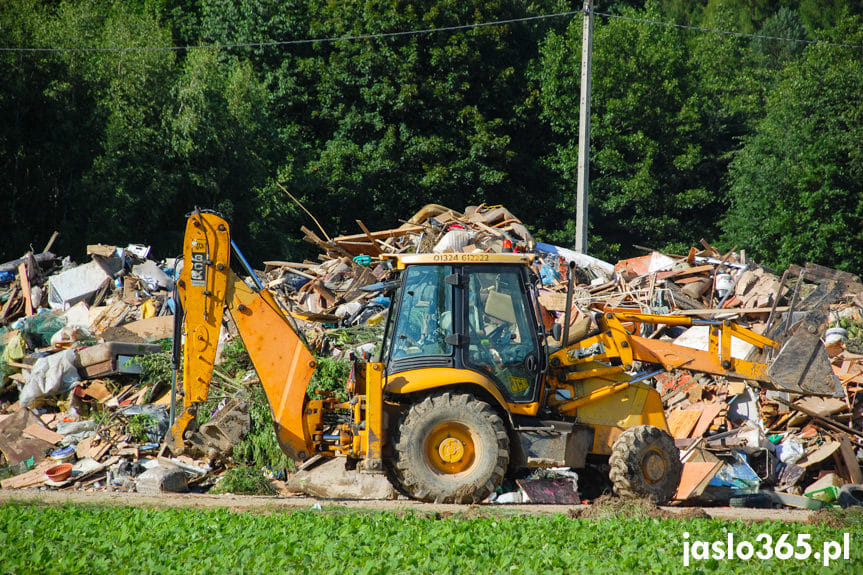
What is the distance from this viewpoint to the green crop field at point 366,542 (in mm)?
6035

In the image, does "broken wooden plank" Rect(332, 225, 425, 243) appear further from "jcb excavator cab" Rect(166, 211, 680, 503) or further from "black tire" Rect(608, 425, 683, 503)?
"black tire" Rect(608, 425, 683, 503)

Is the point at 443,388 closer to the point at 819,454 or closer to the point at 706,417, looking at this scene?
the point at 706,417

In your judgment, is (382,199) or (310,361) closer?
(310,361)

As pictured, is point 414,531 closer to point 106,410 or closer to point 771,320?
point 106,410

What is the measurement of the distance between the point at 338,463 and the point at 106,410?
4.84 meters

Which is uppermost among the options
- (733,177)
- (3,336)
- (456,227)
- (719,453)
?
(733,177)

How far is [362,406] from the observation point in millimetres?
8836

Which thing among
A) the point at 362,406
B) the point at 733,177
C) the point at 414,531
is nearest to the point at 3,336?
the point at 362,406

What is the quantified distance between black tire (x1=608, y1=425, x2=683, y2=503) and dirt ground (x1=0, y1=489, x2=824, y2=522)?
0.30 metres

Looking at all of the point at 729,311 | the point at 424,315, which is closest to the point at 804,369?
the point at 424,315

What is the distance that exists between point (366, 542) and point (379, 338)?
Answer: 7025 millimetres

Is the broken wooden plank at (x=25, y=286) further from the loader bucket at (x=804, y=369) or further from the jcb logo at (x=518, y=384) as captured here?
the loader bucket at (x=804, y=369)

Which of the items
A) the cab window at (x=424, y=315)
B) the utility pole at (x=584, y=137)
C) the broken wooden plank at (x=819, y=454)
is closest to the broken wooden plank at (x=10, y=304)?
the cab window at (x=424, y=315)


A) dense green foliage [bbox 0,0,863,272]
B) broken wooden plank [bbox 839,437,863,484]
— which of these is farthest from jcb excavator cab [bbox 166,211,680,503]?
dense green foliage [bbox 0,0,863,272]
